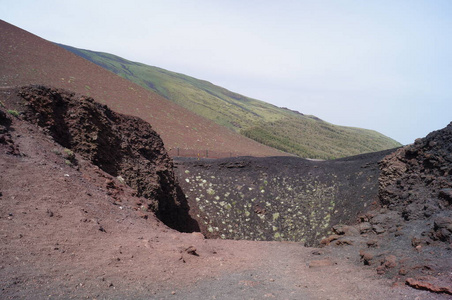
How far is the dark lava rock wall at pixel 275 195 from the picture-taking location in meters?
13.6

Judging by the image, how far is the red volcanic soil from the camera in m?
35.2

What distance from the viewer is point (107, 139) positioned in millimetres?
10719

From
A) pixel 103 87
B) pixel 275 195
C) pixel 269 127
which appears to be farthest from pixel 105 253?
pixel 269 127

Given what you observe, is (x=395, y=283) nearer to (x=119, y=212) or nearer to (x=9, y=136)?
(x=119, y=212)

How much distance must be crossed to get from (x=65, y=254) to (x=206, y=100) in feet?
269

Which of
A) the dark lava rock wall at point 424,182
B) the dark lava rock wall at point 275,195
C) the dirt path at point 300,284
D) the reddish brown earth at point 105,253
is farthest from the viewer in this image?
the dark lava rock wall at point 275,195

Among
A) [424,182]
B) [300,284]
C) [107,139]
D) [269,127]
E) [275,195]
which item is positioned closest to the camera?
[300,284]

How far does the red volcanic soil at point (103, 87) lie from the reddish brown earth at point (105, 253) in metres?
24.4

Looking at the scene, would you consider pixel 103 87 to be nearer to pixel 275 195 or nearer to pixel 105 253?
pixel 275 195

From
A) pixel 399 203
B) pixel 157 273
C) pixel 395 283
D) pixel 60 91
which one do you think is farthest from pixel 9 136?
pixel 399 203

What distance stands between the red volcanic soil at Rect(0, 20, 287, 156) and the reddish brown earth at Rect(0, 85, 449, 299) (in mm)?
24429

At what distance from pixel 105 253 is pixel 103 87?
3845cm

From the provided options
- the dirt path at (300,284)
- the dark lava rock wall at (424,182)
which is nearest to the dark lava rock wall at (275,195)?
the dark lava rock wall at (424,182)

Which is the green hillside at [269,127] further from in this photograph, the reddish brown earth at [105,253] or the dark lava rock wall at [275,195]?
the reddish brown earth at [105,253]
